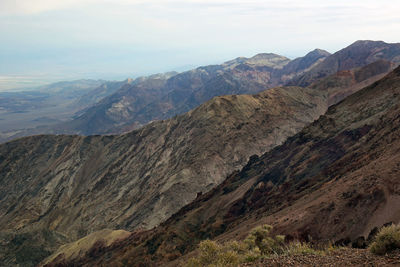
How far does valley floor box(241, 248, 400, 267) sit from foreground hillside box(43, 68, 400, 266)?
27.7 ft

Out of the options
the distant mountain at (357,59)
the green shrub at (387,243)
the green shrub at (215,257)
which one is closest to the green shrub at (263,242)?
the green shrub at (215,257)

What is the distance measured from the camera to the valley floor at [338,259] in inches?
430

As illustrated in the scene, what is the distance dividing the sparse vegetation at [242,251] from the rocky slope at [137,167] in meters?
42.0

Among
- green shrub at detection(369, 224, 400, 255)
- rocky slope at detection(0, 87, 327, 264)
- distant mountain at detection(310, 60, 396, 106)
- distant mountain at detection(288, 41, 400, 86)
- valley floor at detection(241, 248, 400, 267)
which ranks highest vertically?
distant mountain at detection(288, 41, 400, 86)

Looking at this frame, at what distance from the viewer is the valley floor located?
35.8 ft

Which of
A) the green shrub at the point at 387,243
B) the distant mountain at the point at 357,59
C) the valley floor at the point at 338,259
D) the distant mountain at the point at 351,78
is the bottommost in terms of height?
the valley floor at the point at 338,259

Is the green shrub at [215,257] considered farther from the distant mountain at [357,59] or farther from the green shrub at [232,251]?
the distant mountain at [357,59]

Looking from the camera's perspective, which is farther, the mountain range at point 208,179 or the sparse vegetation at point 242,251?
the mountain range at point 208,179

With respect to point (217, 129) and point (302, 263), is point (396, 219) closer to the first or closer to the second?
point (302, 263)

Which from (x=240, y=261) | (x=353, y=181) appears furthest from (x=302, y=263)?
(x=353, y=181)

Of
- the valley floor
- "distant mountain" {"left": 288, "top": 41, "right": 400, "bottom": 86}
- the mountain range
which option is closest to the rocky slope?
the mountain range

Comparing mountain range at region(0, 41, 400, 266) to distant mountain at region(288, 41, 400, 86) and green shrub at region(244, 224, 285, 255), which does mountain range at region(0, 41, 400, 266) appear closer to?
green shrub at region(244, 224, 285, 255)

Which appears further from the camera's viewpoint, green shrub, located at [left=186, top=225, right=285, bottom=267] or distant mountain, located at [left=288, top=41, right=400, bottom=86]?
distant mountain, located at [left=288, top=41, right=400, bottom=86]

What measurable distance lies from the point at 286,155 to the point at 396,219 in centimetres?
3434
